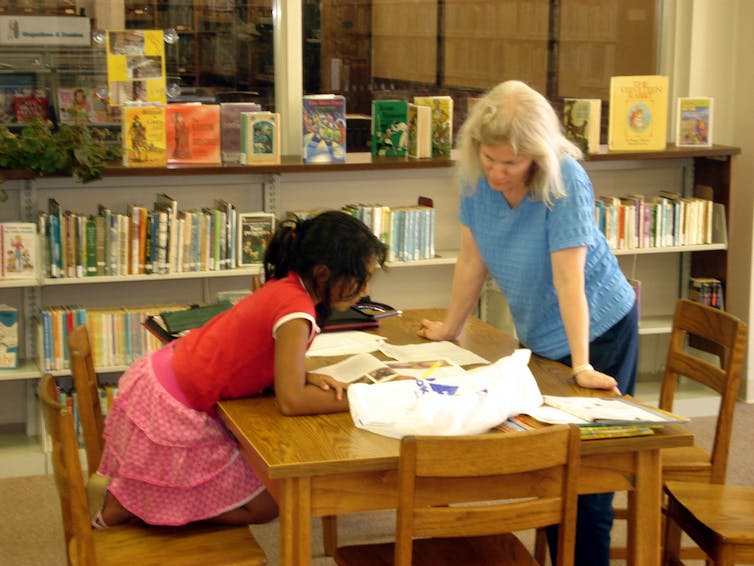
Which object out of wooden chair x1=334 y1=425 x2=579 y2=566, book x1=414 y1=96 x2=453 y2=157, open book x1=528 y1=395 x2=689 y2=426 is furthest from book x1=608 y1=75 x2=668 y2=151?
wooden chair x1=334 y1=425 x2=579 y2=566

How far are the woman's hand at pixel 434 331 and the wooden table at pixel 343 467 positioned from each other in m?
0.50

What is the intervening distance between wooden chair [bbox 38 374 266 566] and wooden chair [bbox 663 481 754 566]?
1.03 m

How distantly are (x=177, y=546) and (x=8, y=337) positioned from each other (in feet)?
6.22

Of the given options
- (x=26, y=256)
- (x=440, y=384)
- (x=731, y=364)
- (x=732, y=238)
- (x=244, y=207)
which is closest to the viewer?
(x=440, y=384)

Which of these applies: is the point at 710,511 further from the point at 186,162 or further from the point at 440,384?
the point at 186,162

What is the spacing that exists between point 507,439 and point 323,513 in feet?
1.24

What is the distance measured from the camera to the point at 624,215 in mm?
4621

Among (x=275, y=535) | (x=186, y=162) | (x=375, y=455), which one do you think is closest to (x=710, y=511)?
A: (x=375, y=455)

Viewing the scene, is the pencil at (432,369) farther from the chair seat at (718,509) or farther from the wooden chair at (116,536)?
the chair seat at (718,509)

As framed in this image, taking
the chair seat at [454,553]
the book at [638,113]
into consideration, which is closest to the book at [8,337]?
the chair seat at [454,553]

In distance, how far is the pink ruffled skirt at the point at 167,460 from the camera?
240 cm

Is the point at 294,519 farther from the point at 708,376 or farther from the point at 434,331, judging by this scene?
the point at 708,376

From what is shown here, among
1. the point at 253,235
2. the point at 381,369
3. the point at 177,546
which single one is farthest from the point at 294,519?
the point at 253,235

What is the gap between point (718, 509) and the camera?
2602 millimetres
